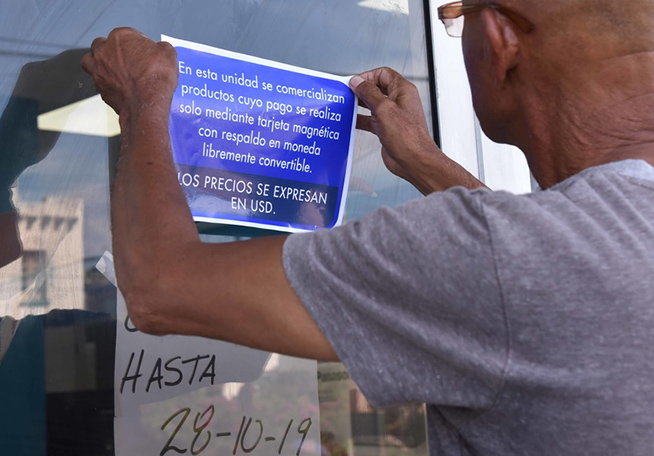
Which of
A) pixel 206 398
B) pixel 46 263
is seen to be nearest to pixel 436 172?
pixel 206 398

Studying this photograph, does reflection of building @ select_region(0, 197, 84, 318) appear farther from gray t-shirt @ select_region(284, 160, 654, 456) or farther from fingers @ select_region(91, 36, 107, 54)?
gray t-shirt @ select_region(284, 160, 654, 456)

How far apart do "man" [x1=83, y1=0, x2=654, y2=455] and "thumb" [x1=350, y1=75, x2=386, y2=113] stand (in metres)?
0.48

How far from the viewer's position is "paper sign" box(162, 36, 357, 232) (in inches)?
46.4

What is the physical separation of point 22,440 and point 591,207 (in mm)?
788

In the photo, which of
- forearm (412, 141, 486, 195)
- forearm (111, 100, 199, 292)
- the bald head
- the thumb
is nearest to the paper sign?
the thumb

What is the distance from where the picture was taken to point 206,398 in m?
1.20

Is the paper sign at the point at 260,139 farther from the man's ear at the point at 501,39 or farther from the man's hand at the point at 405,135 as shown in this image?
the man's ear at the point at 501,39

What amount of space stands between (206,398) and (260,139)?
42 cm

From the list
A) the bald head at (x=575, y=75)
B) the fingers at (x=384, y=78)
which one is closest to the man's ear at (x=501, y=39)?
the bald head at (x=575, y=75)

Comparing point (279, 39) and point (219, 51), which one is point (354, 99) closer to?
point (279, 39)

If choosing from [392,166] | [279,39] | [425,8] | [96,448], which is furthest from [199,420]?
[425,8]

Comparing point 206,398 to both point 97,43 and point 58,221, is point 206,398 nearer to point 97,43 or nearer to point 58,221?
point 58,221

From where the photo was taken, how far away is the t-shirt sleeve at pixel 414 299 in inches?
28.5

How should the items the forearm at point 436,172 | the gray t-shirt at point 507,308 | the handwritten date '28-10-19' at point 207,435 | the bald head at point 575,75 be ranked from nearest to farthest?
the gray t-shirt at point 507,308
the bald head at point 575,75
the handwritten date '28-10-19' at point 207,435
the forearm at point 436,172
